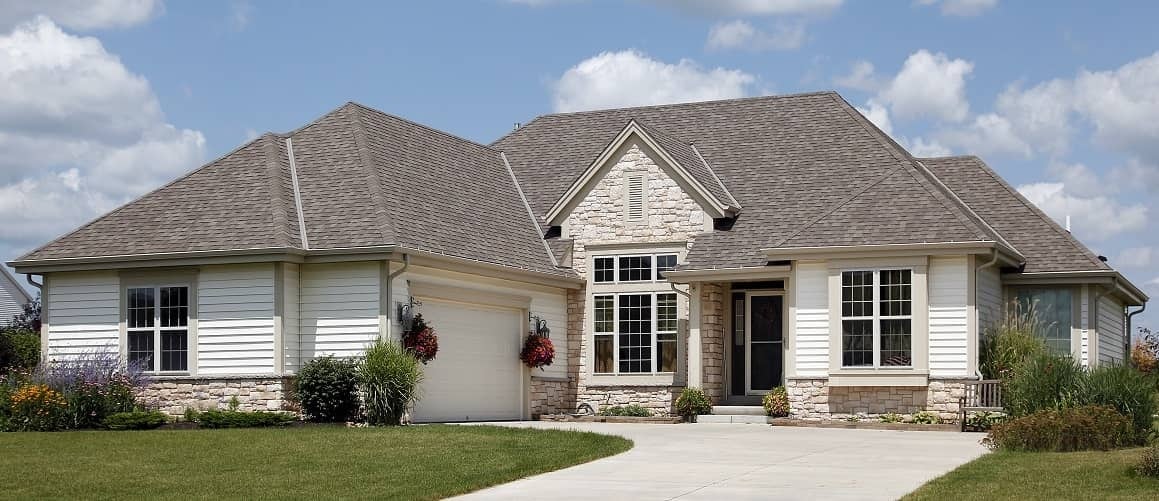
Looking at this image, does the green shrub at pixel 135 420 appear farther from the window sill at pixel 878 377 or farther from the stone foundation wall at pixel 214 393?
the window sill at pixel 878 377

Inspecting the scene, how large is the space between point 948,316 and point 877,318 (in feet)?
4.06

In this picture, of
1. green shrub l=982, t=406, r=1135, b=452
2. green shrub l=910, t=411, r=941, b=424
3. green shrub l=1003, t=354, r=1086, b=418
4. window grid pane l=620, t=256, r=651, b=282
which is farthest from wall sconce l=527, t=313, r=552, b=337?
green shrub l=982, t=406, r=1135, b=452

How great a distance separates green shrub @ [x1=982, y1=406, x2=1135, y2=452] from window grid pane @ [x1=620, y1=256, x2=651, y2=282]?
11.1 metres

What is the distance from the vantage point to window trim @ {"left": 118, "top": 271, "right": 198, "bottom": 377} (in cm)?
2473

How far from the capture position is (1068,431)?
18.2 m

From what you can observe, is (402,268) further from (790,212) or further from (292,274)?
(790,212)

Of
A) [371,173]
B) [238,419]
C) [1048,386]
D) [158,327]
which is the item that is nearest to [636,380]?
[371,173]

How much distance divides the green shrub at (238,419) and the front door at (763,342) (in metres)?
10.2

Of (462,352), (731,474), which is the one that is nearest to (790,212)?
(462,352)

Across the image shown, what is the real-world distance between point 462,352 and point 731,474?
11373 mm

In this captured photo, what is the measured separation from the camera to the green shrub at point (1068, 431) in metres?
18.2

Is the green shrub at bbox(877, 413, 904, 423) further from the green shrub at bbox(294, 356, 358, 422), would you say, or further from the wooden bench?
the green shrub at bbox(294, 356, 358, 422)

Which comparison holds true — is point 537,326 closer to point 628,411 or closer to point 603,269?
point 603,269

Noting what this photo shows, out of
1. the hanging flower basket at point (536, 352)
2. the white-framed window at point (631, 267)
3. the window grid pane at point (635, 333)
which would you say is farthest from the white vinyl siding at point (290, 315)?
the window grid pane at point (635, 333)
